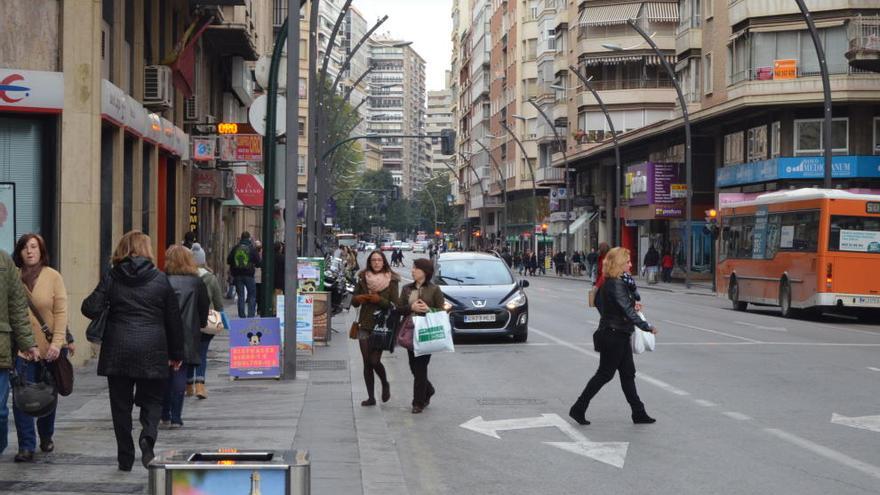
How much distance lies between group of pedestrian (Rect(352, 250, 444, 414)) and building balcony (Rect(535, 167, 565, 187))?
78.5m

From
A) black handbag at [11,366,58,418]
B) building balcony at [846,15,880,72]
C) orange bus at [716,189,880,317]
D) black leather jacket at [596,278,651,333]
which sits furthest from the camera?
building balcony at [846,15,880,72]

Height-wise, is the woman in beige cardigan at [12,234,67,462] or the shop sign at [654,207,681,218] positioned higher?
the shop sign at [654,207,681,218]

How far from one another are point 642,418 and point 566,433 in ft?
2.99

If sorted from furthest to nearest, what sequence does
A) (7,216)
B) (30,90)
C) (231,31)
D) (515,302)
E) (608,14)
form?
(608,14) < (231,31) < (515,302) < (7,216) < (30,90)

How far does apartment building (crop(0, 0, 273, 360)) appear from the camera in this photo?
18.0 meters

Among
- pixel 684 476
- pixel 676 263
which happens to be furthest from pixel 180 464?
pixel 676 263

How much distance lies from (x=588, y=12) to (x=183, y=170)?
5021cm

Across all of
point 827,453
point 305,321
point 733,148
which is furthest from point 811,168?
point 827,453

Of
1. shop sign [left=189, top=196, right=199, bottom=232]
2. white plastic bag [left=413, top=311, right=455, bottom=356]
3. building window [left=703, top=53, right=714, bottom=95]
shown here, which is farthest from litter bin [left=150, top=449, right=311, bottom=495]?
building window [left=703, top=53, right=714, bottom=95]

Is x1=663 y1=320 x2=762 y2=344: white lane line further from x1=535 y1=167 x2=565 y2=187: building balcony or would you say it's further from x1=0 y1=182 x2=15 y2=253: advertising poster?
x1=535 y1=167 x2=565 y2=187: building balcony

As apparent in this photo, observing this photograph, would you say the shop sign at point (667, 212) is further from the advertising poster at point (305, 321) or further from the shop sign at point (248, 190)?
the advertising poster at point (305, 321)

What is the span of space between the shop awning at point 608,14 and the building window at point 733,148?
1978 cm

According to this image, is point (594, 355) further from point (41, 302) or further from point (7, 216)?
point (41, 302)

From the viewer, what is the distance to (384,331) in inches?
550
